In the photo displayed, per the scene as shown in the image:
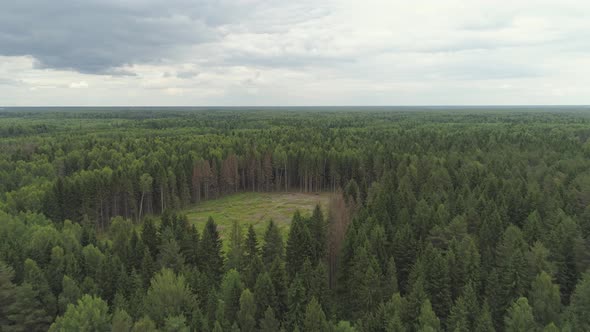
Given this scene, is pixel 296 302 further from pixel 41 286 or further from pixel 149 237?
pixel 41 286

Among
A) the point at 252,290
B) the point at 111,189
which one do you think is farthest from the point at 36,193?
the point at 252,290

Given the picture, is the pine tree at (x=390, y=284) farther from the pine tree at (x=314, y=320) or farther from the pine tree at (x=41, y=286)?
the pine tree at (x=41, y=286)

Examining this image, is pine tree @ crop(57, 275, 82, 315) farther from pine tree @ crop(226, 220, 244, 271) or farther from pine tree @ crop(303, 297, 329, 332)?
pine tree @ crop(303, 297, 329, 332)

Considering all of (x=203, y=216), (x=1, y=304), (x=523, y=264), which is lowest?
(x=203, y=216)

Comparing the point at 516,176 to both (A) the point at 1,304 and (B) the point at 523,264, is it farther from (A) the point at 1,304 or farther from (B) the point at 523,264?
(A) the point at 1,304

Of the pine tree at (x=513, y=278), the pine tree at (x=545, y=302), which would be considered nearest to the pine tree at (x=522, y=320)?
the pine tree at (x=545, y=302)

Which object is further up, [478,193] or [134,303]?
[478,193]

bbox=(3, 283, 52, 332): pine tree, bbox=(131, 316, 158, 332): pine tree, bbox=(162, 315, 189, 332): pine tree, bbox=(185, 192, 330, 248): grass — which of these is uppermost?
bbox=(131, 316, 158, 332): pine tree

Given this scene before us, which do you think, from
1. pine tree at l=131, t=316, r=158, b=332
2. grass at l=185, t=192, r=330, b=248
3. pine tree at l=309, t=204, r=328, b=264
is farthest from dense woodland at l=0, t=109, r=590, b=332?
grass at l=185, t=192, r=330, b=248
